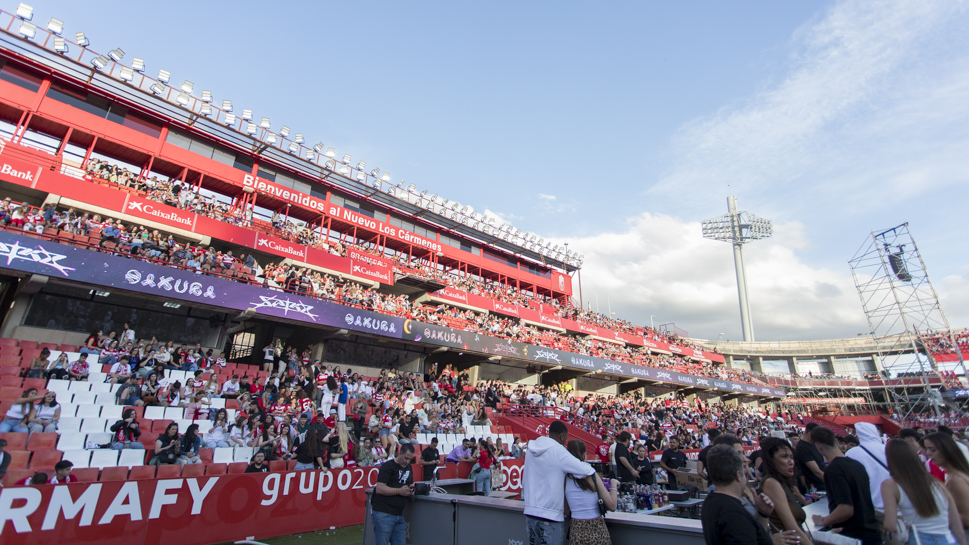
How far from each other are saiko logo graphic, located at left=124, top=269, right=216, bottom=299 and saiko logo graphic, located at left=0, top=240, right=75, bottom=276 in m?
1.47

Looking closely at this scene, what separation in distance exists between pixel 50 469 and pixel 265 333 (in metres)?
13.6

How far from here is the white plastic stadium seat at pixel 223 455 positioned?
9.59 meters

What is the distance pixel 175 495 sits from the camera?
6.74 meters

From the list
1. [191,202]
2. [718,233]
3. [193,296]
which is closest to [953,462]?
[193,296]

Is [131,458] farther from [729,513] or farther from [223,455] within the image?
[729,513]

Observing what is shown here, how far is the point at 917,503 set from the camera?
11.0 ft

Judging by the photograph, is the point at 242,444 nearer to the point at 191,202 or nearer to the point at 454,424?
the point at 454,424

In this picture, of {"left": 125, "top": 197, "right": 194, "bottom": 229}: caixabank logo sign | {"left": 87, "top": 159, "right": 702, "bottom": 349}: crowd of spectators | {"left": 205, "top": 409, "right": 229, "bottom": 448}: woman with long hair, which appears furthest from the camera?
{"left": 87, "top": 159, "right": 702, "bottom": 349}: crowd of spectators

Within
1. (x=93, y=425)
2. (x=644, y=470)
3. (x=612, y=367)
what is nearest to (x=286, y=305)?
(x=93, y=425)

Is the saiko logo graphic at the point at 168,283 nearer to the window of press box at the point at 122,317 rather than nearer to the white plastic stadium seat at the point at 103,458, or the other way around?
the window of press box at the point at 122,317

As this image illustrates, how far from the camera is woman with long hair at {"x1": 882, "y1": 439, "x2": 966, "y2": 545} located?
3.33 m

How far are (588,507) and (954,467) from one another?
2.90 meters

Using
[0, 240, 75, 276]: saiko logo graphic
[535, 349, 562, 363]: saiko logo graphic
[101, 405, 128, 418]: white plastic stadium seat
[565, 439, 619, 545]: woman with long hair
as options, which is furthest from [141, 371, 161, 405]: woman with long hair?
[535, 349, 562, 363]: saiko logo graphic

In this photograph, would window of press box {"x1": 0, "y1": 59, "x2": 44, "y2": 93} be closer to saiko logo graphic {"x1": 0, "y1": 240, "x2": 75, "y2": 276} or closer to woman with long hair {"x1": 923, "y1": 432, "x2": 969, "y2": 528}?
saiko logo graphic {"x1": 0, "y1": 240, "x2": 75, "y2": 276}
